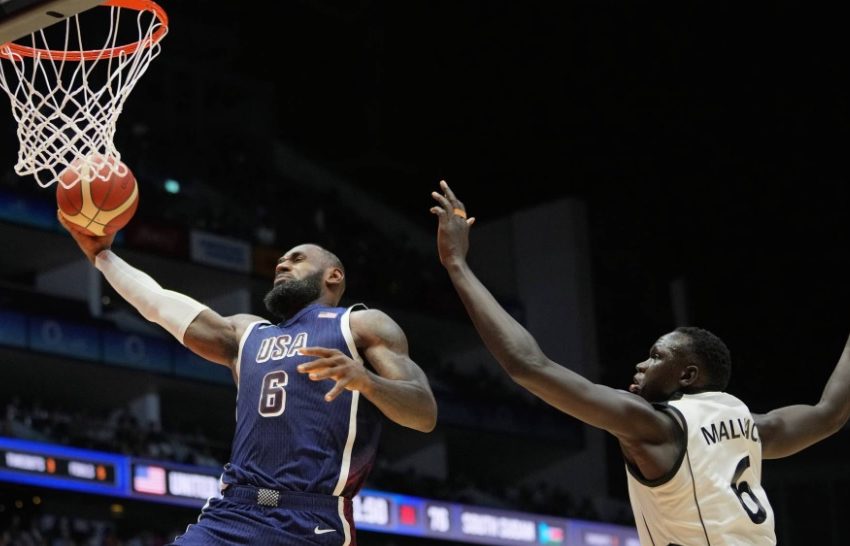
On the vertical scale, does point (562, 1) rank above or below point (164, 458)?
above

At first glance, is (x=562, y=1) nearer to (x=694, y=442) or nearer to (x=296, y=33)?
(x=296, y=33)

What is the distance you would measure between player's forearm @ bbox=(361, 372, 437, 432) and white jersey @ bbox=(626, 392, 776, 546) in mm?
672

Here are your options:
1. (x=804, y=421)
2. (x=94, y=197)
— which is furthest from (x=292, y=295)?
(x=804, y=421)

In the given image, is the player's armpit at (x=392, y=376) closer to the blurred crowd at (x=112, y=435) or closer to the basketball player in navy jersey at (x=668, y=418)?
the basketball player in navy jersey at (x=668, y=418)

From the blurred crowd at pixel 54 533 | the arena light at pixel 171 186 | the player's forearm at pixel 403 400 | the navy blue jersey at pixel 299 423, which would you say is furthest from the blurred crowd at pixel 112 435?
the player's forearm at pixel 403 400

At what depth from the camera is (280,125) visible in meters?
29.8

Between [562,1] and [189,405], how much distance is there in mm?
9392

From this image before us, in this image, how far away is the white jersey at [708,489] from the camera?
13.3 feet

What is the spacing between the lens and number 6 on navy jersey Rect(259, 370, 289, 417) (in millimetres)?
4547

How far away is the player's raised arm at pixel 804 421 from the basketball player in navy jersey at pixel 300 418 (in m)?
1.13

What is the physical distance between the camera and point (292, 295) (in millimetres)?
4891

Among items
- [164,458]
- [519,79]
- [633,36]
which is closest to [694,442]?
[164,458]

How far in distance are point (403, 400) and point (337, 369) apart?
36 cm

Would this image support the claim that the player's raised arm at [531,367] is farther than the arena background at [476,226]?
No
